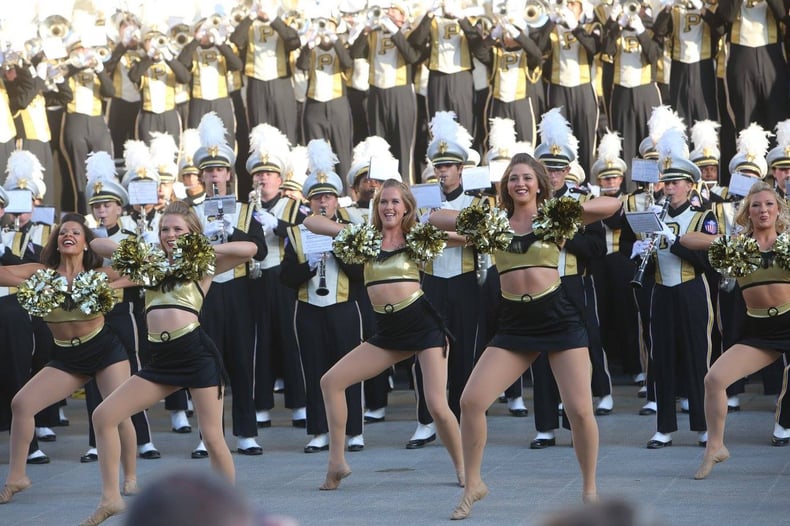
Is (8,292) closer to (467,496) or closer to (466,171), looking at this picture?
(466,171)

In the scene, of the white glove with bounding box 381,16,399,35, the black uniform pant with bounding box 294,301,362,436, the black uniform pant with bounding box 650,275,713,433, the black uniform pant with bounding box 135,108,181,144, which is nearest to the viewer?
the black uniform pant with bounding box 650,275,713,433

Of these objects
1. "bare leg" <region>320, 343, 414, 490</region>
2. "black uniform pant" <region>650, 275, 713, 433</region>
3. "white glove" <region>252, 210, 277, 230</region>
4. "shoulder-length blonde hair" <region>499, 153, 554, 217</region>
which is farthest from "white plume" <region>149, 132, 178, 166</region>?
"shoulder-length blonde hair" <region>499, 153, 554, 217</region>

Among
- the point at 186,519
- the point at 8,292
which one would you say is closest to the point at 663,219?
the point at 8,292

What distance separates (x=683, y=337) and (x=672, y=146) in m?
1.34

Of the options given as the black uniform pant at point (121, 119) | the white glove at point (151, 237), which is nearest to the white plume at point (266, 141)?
the white glove at point (151, 237)

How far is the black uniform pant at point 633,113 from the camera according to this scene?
13492 mm

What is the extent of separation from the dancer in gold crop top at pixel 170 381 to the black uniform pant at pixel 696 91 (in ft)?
24.3

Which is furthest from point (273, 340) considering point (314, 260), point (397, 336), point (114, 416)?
point (114, 416)

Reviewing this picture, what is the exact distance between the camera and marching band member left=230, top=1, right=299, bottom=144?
566 inches

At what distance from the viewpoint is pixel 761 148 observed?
11.0 m

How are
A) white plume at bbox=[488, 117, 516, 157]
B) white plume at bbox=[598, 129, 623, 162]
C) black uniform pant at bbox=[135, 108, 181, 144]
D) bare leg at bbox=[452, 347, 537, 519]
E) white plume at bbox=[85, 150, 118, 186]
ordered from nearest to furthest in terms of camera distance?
bare leg at bbox=[452, 347, 537, 519], white plume at bbox=[85, 150, 118, 186], white plume at bbox=[598, 129, 623, 162], white plume at bbox=[488, 117, 516, 157], black uniform pant at bbox=[135, 108, 181, 144]

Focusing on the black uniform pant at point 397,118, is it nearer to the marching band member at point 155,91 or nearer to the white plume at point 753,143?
the marching band member at point 155,91

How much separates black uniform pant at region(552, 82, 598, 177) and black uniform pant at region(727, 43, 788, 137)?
4.64 ft

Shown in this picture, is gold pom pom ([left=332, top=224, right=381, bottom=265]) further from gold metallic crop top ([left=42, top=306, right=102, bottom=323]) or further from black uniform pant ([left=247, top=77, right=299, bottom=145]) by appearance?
black uniform pant ([left=247, top=77, right=299, bottom=145])
